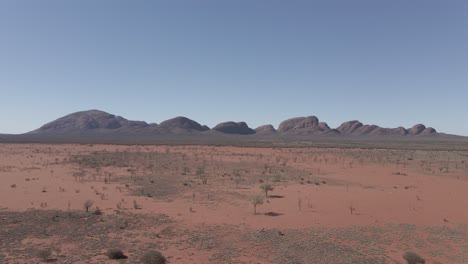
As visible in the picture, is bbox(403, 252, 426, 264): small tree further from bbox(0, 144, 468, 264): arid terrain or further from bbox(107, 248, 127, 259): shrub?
bbox(107, 248, 127, 259): shrub

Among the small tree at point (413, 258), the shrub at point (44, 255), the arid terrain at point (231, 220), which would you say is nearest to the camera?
the shrub at point (44, 255)

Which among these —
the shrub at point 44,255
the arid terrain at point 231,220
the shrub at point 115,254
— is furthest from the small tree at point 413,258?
the shrub at point 44,255

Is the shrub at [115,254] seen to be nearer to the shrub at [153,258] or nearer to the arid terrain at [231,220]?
the arid terrain at [231,220]

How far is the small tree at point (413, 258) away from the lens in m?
10.1

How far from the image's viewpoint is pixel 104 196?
62.4 feet

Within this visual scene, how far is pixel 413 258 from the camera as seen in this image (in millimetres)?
10234

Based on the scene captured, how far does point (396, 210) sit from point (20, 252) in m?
15.8

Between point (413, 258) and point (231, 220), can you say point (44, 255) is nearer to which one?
point (231, 220)

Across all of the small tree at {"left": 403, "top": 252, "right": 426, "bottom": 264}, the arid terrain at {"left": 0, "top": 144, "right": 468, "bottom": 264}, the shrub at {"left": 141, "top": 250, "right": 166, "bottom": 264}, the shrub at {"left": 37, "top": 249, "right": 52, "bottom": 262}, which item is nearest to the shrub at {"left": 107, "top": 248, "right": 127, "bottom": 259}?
the arid terrain at {"left": 0, "top": 144, "right": 468, "bottom": 264}

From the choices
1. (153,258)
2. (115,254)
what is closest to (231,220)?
(153,258)

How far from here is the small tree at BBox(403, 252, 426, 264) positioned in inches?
399

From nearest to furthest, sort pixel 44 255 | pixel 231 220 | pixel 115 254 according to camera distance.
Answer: pixel 44 255
pixel 115 254
pixel 231 220

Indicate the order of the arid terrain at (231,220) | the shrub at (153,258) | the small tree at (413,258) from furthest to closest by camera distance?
the arid terrain at (231,220)
the small tree at (413,258)
the shrub at (153,258)

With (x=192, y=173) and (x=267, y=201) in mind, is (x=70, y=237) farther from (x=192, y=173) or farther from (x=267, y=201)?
(x=192, y=173)
